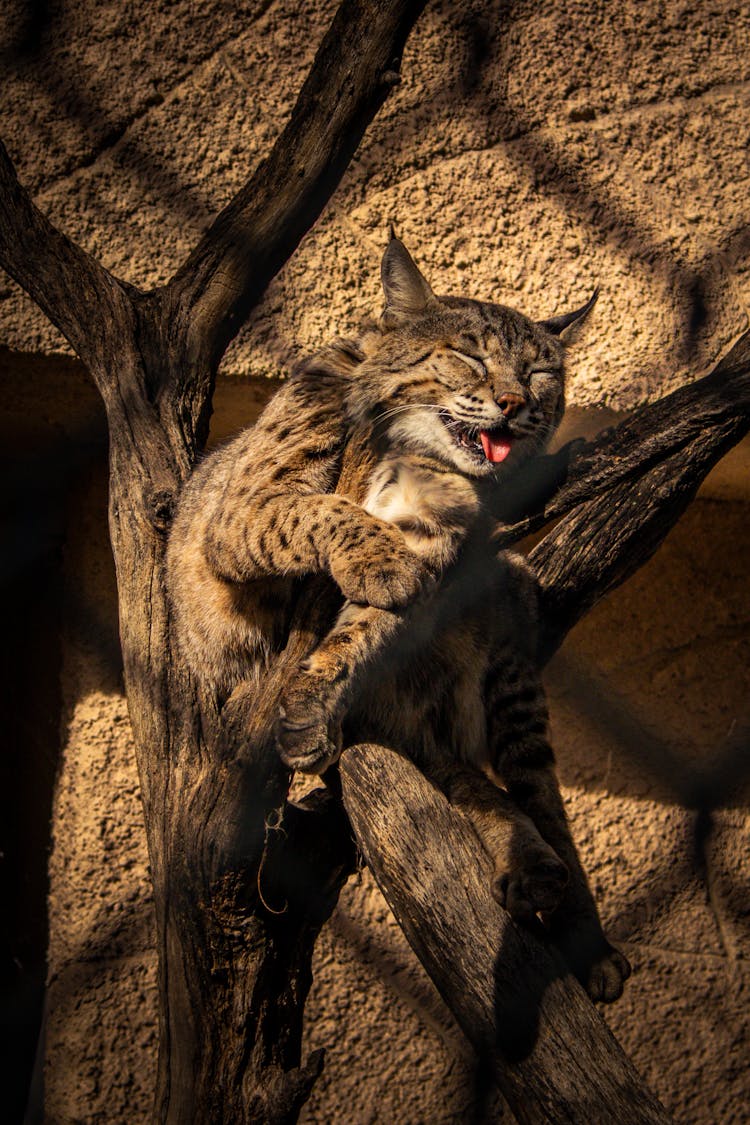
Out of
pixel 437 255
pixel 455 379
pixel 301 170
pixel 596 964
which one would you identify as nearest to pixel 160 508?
pixel 455 379

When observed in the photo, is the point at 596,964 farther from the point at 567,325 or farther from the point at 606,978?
the point at 567,325

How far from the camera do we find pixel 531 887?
169cm

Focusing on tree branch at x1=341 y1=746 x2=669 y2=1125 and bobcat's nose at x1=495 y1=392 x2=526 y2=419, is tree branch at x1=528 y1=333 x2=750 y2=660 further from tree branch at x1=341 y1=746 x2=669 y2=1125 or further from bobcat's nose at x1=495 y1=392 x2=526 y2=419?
tree branch at x1=341 y1=746 x2=669 y2=1125

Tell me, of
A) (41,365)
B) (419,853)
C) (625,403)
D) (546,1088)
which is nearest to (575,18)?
(625,403)

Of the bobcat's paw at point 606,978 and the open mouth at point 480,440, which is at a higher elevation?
the open mouth at point 480,440

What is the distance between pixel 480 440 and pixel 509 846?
0.82m

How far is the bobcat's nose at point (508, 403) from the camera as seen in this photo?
6.79 ft

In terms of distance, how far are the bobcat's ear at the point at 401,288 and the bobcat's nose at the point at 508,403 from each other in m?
0.34

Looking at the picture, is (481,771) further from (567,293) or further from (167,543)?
(567,293)

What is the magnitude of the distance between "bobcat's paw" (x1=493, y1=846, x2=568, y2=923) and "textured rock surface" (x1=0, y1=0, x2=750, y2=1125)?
1.51 meters

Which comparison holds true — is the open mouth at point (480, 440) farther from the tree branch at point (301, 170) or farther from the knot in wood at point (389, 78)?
the knot in wood at point (389, 78)

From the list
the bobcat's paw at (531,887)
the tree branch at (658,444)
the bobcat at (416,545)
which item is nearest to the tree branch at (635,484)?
the tree branch at (658,444)

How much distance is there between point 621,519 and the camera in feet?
6.49

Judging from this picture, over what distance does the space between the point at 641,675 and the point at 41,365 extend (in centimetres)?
220
